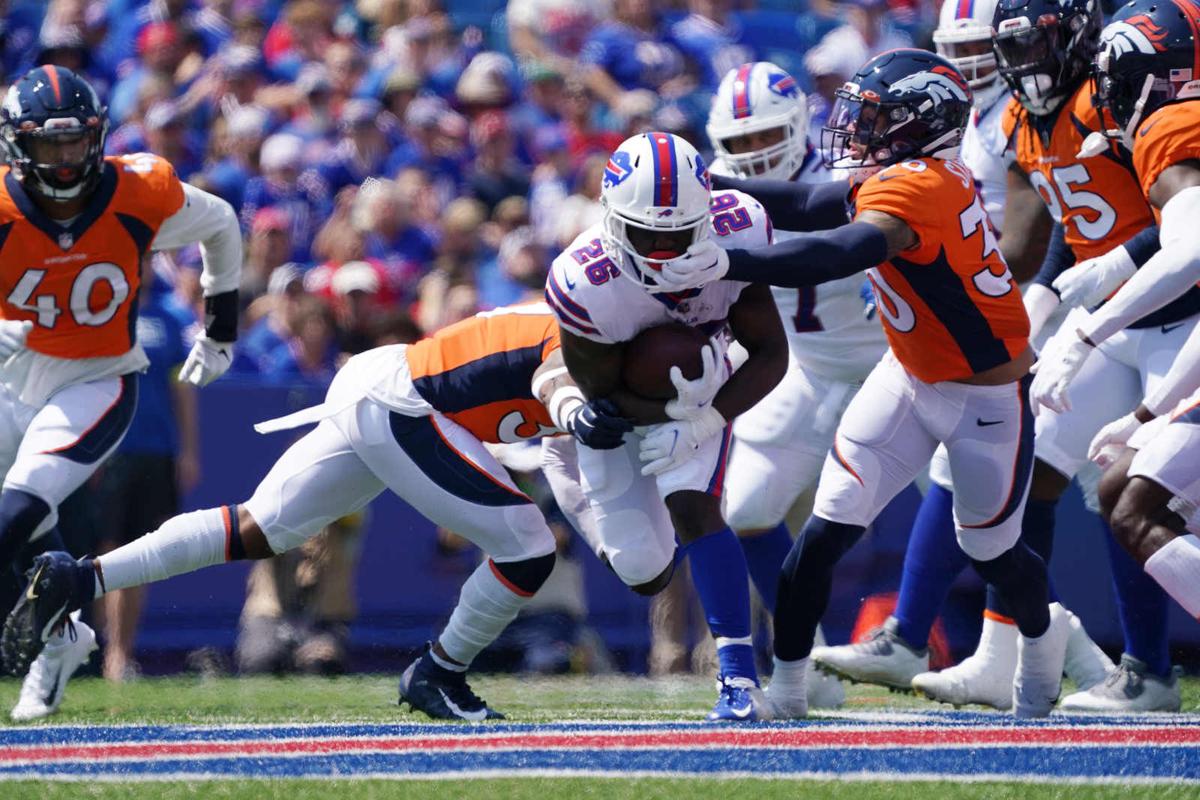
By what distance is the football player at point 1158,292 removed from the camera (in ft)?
14.6

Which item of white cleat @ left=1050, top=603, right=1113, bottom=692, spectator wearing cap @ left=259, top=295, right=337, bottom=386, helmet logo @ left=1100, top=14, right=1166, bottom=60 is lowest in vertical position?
white cleat @ left=1050, top=603, right=1113, bottom=692

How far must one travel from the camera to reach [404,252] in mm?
8648

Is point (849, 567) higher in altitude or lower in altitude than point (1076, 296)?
lower

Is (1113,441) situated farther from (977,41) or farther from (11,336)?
(11,336)

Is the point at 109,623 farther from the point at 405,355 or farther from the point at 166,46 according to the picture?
the point at 166,46

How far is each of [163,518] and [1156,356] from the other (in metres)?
3.63

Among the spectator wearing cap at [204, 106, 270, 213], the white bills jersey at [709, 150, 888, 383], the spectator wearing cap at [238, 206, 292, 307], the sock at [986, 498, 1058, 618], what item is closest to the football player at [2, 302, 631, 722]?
the white bills jersey at [709, 150, 888, 383]

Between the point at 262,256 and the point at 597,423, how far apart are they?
4250 millimetres

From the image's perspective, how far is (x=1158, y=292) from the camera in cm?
464

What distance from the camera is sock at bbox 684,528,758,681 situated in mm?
4930

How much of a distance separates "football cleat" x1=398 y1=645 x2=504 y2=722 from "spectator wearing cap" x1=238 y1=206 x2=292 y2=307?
11.5 feet

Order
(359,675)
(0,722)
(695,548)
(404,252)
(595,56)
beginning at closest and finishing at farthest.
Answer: (695,548) < (0,722) < (359,675) < (404,252) < (595,56)

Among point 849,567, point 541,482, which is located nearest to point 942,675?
point 849,567

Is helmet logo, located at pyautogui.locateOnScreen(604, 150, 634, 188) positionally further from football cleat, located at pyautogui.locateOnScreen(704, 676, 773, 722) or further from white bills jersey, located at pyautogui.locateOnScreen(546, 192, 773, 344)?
football cleat, located at pyautogui.locateOnScreen(704, 676, 773, 722)
